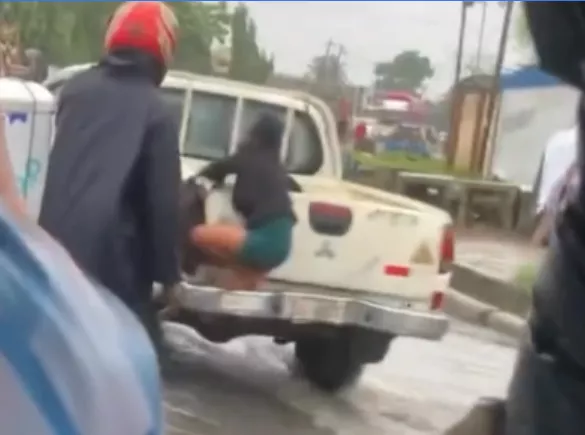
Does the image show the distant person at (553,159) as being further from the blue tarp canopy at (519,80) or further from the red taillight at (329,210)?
the blue tarp canopy at (519,80)

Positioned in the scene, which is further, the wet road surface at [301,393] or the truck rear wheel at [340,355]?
the truck rear wheel at [340,355]

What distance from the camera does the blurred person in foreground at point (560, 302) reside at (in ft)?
7.34

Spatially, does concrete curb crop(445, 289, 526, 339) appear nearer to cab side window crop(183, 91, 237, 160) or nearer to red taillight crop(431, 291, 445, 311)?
cab side window crop(183, 91, 237, 160)

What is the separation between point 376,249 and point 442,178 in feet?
60.1

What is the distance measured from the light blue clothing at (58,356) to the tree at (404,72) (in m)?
37.4

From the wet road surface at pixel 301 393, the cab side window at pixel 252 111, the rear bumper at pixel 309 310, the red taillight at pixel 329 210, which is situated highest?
the cab side window at pixel 252 111

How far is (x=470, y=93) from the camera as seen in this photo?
34.2 metres

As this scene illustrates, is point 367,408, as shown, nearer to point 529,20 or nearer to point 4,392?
point 529,20

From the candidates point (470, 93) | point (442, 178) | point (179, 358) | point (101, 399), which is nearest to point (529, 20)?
point (101, 399)

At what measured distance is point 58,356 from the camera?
1.61 metres

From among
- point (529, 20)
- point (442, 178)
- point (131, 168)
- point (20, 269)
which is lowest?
point (442, 178)

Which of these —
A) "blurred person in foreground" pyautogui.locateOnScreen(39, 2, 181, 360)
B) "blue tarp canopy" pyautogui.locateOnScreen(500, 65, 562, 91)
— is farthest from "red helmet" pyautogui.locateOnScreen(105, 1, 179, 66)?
"blue tarp canopy" pyautogui.locateOnScreen(500, 65, 562, 91)

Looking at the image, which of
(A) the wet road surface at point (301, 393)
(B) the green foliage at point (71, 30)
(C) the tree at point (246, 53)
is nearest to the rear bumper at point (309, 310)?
(A) the wet road surface at point (301, 393)

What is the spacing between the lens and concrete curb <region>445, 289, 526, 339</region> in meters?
13.9
